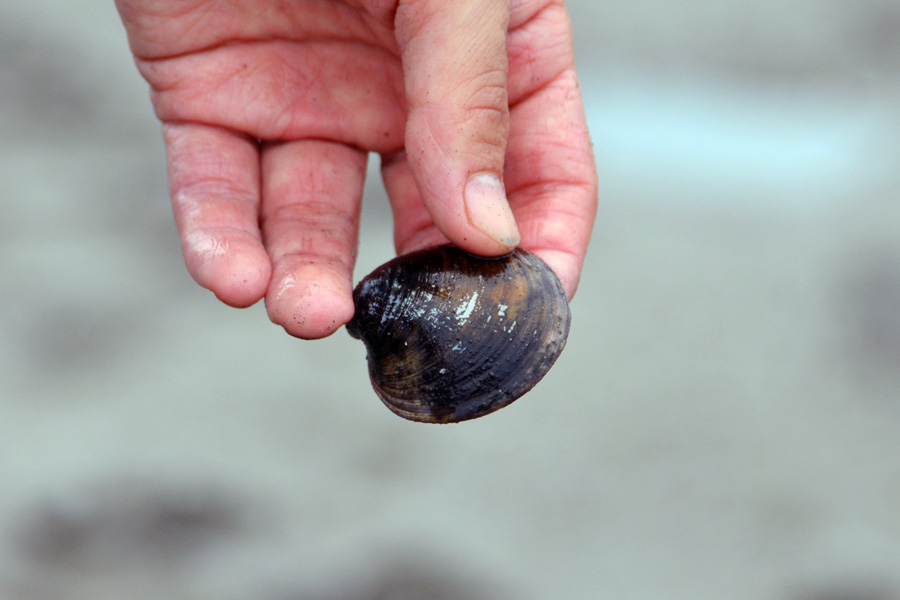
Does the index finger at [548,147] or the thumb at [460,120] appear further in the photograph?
the index finger at [548,147]

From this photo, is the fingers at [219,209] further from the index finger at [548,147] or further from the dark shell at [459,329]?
the index finger at [548,147]

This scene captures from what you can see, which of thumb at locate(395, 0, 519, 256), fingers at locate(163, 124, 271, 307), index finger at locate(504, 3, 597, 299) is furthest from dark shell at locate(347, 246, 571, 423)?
index finger at locate(504, 3, 597, 299)

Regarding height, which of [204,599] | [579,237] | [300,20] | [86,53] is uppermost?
[86,53]

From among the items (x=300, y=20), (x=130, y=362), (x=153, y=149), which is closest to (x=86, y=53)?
(x=153, y=149)

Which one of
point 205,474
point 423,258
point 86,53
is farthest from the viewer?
point 86,53

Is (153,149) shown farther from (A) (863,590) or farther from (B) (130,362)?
(A) (863,590)

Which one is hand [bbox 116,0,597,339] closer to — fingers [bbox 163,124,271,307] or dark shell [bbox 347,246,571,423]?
fingers [bbox 163,124,271,307]

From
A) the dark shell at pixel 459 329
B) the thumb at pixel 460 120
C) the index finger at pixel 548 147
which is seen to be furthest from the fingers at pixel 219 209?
the index finger at pixel 548 147

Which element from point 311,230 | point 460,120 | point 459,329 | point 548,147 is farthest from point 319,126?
point 459,329
